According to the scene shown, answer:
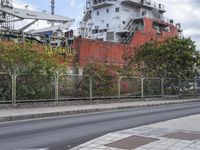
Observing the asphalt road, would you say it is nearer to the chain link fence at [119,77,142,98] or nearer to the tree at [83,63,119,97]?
the tree at [83,63,119,97]

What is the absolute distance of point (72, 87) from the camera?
930 inches

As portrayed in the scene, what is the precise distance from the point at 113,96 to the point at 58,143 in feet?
54.7

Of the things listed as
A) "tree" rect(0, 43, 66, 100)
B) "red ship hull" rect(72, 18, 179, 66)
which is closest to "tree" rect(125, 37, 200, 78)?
"red ship hull" rect(72, 18, 179, 66)

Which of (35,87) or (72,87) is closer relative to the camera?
(35,87)

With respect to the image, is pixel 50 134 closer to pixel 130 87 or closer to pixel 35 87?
pixel 35 87

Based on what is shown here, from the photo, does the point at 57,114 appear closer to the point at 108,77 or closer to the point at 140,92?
the point at 108,77

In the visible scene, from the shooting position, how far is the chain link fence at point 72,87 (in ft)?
68.3

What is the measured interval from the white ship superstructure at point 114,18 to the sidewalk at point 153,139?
39582mm

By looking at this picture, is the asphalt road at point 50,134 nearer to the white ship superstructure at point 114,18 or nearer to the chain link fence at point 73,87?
the chain link fence at point 73,87

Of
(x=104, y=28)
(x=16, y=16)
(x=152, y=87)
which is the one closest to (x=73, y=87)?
(x=152, y=87)

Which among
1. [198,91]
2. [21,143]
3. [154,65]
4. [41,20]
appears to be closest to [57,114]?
[21,143]

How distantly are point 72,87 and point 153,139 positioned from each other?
14.1m

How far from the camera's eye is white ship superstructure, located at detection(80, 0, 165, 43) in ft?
169

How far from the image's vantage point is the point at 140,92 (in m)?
29.1
